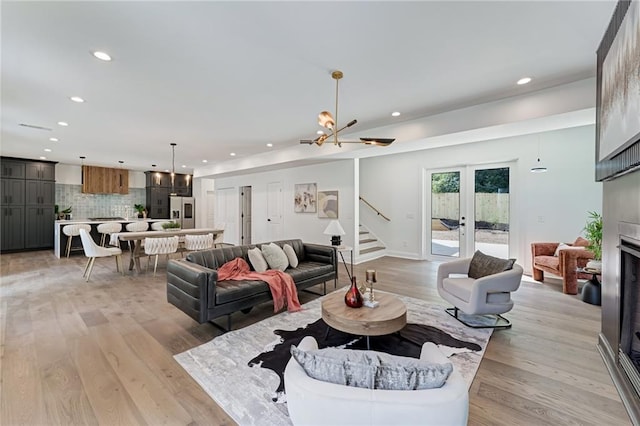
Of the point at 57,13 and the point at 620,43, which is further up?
the point at 57,13

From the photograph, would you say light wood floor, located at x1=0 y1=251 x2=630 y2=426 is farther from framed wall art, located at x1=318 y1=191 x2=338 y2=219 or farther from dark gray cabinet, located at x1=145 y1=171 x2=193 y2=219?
dark gray cabinet, located at x1=145 y1=171 x2=193 y2=219

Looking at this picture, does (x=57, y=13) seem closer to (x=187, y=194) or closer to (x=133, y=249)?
(x=133, y=249)

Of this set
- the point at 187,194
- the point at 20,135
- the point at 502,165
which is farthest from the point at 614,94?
the point at 187,194

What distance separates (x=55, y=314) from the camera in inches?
137

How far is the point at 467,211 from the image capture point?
6363mm

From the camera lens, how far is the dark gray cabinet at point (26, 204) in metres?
7.92

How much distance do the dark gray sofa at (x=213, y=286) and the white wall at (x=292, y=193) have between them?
8.82ft

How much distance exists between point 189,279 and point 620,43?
13.9 feet

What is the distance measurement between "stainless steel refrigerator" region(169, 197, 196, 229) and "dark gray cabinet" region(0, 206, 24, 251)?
407 cm

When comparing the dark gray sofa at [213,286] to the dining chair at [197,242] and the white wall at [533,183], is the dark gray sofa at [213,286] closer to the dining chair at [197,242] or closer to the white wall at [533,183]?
the dining chair at [197,242]

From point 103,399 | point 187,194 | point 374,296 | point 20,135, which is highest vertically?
point 20,135

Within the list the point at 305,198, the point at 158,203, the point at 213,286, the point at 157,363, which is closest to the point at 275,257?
the point at 213,286

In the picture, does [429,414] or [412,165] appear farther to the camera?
[412,165]

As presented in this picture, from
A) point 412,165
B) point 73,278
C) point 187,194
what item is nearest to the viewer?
point 73,278
